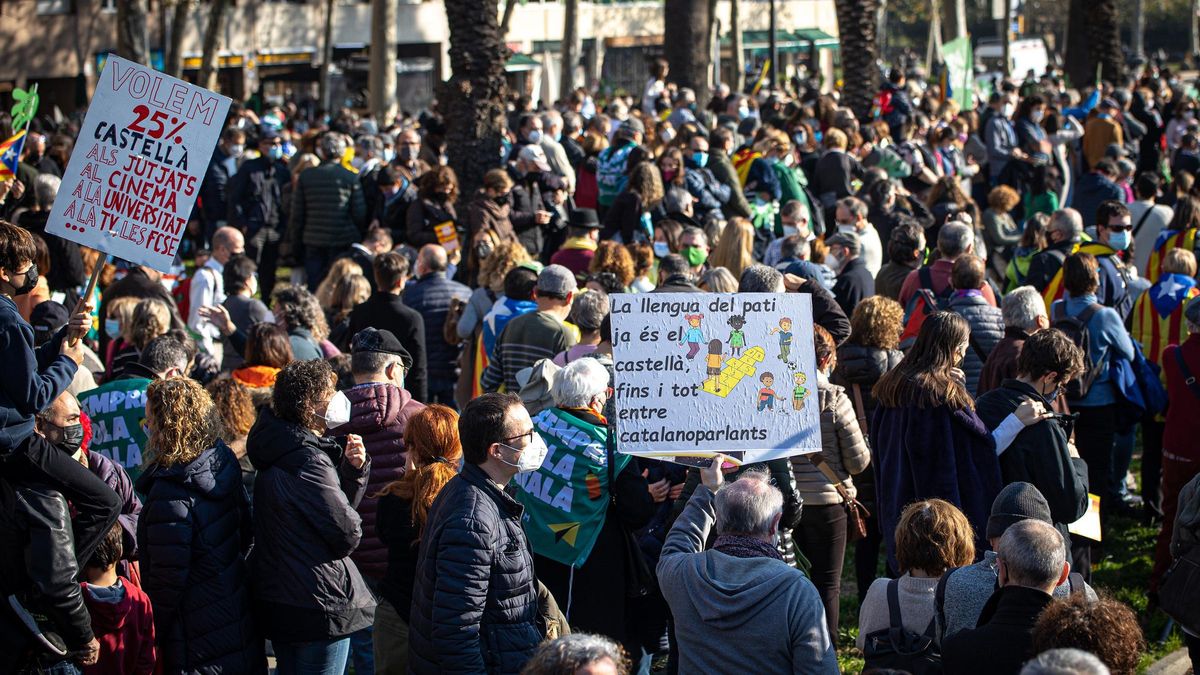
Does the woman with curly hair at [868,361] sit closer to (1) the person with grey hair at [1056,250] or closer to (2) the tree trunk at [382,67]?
(1) the person with grey hair at [1056,250]

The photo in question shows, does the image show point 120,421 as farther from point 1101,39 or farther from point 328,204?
point 1101,39

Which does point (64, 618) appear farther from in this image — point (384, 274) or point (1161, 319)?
point (1161, 319)

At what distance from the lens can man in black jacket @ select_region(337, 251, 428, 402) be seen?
29.0ft

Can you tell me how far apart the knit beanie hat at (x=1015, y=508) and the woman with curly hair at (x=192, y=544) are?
8.85 ft

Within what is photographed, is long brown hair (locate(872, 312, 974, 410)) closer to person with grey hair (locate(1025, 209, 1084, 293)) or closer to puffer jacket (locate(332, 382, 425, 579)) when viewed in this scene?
puffer jacket (locate(332, 382, 425, 579))

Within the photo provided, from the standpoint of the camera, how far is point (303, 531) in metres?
5.25

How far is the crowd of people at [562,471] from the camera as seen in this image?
181 inches

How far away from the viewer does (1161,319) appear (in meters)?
8.89

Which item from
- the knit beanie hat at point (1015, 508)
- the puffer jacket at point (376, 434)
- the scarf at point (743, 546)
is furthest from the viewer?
the puffer jacket at point (376, 434)

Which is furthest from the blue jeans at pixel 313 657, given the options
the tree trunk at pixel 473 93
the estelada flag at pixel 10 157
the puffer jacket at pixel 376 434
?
the tree trunk at pixel 473 93

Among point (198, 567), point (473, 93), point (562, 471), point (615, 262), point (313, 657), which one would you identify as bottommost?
point (313, 657)

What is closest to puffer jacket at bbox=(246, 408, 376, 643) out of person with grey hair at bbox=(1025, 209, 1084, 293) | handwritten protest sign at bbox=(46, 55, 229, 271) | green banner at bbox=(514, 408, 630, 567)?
green banner at bbox=(514, 408, 630, 567)

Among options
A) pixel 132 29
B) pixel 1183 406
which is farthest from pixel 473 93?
pixel 132 29

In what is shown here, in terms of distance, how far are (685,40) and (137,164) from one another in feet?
71.5
